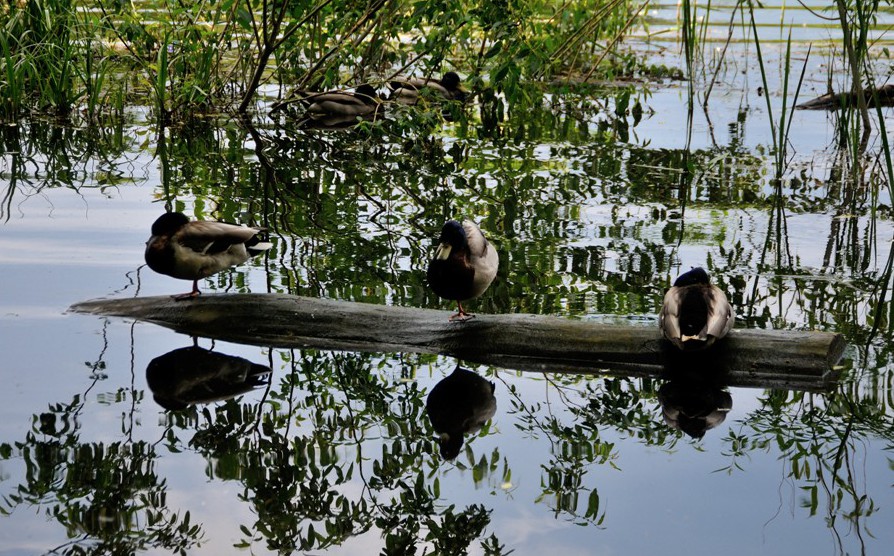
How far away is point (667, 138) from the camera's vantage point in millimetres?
12617

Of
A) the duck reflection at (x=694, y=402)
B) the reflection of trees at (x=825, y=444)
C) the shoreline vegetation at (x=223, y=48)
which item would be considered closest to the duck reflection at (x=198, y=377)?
the duck reflection at (x=694, y=402)

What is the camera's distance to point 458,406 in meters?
5.42

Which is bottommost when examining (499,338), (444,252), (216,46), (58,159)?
(499,338)

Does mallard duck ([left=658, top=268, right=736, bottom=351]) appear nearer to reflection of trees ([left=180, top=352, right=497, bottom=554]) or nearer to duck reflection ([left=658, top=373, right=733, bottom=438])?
duck reflection ([left=658, top=373, right=733, bottom=438])

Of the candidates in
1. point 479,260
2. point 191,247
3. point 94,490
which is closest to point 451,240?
point 479,260

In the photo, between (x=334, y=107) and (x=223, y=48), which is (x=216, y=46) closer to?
(x=223, y=48)

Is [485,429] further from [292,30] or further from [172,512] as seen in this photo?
[292,30]

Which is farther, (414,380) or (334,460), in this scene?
(414,380)

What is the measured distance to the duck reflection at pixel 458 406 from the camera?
509 centimetres

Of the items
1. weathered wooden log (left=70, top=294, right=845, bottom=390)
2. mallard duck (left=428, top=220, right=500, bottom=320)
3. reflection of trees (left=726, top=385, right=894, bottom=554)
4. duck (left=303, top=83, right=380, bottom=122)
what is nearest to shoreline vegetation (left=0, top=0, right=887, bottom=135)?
duck (left=303, top=83, right=380, bottom=122)

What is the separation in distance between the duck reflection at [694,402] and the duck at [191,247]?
2.30m

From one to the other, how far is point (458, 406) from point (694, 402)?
1037 millimetres

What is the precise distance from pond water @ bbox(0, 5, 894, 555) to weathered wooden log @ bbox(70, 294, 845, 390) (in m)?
0.10

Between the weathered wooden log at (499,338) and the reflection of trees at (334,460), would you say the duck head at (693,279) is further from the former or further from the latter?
the reflection of trees at (334,460)
